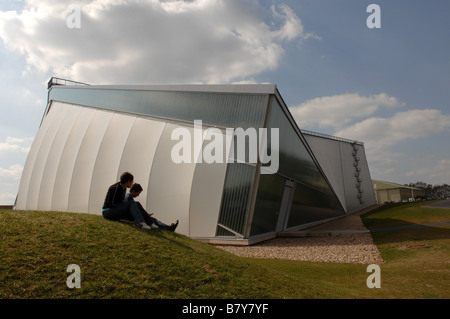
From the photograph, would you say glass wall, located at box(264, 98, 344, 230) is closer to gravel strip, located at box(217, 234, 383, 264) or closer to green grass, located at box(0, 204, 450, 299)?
gravel strip, located at box(217, 234, 383, 264)

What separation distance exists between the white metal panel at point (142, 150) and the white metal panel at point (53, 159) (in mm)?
8595

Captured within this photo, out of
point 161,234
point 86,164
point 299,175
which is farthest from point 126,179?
point 299,175

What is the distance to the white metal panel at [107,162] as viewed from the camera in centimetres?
1802

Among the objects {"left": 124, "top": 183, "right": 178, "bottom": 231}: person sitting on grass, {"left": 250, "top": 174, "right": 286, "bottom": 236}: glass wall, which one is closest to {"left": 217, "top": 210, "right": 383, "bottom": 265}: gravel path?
{"left": 250, "top": 174, "right": 286, "bottom": 236}: glass wall

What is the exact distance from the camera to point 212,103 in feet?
57.1

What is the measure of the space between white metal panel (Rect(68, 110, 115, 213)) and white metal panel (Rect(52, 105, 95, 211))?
549 mm

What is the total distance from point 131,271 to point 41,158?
25616 millimetres

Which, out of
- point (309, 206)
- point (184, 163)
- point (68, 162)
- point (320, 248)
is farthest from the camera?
point (309, 206)

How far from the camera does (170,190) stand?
1597cm

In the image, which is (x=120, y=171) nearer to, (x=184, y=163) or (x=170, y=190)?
(x=170, y=190)

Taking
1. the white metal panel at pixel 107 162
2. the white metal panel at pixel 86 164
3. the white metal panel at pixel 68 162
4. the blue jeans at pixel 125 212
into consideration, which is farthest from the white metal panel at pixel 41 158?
the blue jeans at pixel 125 212

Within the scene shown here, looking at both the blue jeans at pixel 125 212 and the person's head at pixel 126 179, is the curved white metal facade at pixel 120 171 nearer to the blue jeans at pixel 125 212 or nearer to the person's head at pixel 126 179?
the blue jeans at pixel 125 212

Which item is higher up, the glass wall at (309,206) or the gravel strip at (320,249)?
the glass wall at (309,206)

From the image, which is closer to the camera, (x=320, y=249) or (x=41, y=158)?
(x=320, y=249)
